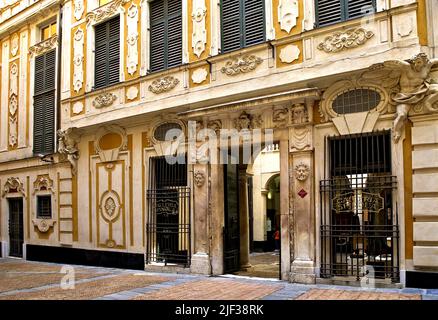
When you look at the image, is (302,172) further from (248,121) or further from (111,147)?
(111,147)

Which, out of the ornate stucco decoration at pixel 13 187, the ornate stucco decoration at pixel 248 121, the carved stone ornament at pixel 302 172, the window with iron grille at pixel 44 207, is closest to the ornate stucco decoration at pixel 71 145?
the window with iron grille at pixel 44 207

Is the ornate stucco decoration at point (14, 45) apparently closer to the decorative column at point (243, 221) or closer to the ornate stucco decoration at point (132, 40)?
the ornate stucco decoration at point (132, 40)

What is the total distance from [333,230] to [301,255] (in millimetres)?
897

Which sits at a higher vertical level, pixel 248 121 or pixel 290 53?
pixel 290 53

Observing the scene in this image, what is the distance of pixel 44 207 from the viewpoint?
681 inches

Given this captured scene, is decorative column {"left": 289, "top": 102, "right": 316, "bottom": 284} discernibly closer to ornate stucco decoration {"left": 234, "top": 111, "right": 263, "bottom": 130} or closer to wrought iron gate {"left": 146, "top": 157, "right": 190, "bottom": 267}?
ornate stucco decoration {"left": 234, "top": 111, "right": 263, "bottom": 130}

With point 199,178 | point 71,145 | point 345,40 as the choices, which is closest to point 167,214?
point 199,178

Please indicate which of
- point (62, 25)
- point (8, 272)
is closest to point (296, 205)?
point (8, 272)

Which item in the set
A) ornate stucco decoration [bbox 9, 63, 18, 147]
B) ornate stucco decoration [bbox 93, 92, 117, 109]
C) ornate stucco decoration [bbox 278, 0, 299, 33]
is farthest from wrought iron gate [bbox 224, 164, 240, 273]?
ornate stucco decoration [bbox 9, 63, 18, 147]

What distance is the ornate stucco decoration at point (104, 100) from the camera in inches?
562

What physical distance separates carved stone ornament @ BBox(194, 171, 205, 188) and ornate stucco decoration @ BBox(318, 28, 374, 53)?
4.32m

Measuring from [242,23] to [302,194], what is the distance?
14.6ft

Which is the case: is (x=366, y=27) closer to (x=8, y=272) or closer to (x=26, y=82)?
(x=8, y=272)

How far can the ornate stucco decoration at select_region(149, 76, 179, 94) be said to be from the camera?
12.8m
